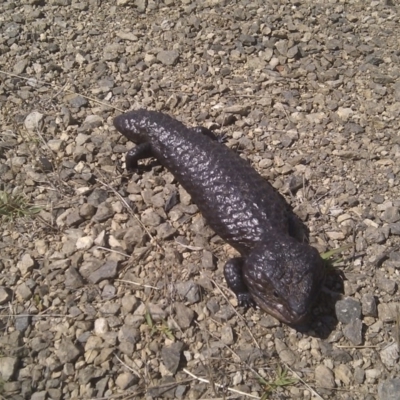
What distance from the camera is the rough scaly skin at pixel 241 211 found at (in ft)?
12.0

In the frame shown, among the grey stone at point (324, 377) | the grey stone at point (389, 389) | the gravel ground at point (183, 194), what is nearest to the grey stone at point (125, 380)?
the gravel ground at point (183, 194)

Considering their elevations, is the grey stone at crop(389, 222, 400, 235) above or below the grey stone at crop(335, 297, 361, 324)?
above

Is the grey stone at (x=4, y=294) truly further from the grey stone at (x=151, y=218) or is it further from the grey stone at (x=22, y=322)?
the grey stone at (x=151, y=218)

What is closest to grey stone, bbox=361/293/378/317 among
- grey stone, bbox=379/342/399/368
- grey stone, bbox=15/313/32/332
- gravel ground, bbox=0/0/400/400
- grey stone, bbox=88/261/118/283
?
gravel ground, bbox=0/0/400/400

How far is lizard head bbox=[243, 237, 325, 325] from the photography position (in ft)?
11.7

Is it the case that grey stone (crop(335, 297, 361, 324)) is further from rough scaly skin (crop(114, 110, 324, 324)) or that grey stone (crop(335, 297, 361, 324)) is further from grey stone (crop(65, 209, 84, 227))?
grey stone (crop(65, 209, 84, 227))

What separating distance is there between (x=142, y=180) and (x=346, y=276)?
2193mm

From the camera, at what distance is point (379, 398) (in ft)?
11.2

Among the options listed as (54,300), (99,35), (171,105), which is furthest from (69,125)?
(54,300)

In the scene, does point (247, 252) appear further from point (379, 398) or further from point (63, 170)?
point (63, 170)

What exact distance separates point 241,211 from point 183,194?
0.77 metres

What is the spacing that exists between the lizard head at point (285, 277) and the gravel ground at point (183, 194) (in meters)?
0.24

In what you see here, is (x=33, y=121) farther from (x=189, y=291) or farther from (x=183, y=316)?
(x=183, y=316)

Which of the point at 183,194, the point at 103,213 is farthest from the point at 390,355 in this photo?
the point at 103,213
